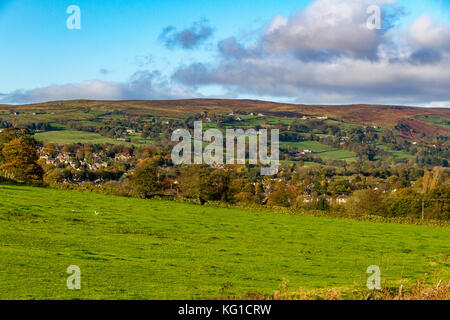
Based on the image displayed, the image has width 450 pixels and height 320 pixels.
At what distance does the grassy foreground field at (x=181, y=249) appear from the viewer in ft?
44.1

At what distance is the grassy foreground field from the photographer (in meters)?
13.4

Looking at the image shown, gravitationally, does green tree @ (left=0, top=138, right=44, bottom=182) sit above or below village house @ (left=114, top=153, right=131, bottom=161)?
above

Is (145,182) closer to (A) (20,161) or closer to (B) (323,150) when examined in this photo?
(A) (20,161)

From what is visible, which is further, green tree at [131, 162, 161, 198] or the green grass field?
the green grass field

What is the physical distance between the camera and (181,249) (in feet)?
70.2

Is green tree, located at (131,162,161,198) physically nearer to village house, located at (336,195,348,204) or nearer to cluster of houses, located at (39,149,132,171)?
village house, located at (336,195,348,204)

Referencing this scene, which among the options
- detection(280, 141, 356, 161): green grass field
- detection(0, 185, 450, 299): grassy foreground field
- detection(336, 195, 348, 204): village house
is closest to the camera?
detection(0, 185, 450, 299): grassy foreground field

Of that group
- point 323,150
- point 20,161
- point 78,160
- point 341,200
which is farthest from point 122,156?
point 323,150

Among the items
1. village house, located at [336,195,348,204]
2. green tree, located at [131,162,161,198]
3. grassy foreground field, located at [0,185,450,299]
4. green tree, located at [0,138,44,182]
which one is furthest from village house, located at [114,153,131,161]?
grassy foreground field, located at [0,185,450,299]

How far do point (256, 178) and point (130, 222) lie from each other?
7298cm

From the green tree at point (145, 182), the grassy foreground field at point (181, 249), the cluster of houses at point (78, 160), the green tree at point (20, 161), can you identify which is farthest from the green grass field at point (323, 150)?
the grassy foreground field at point (181, 249)

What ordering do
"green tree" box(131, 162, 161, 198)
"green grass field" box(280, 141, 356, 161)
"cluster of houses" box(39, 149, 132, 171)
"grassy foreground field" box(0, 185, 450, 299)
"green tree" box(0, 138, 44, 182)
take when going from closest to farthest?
"grassy foreground field" box(0, 185, 450, 299) → "green tree" box(131, 162, 161, 198) → "green tree" box(0, 138, 44, 182) → "cluster of houses" box(39, 149, 132, 171) → "green grass field" box(280, 141, 356, 161)
